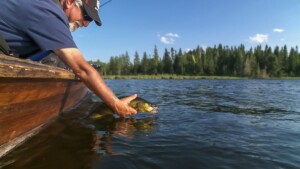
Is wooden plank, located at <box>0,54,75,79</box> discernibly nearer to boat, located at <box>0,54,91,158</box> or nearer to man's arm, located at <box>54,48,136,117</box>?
boat, located at <box>0,54,91,158</box>

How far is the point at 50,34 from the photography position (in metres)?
2.74

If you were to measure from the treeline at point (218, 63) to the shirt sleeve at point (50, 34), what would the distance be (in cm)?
11117

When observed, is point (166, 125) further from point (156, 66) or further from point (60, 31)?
point (156, 66)

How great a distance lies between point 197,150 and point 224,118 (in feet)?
11.0

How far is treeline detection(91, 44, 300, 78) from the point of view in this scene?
123 m

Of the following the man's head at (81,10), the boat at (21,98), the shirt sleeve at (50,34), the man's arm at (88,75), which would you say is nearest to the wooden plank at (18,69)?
the boat at (21,98)

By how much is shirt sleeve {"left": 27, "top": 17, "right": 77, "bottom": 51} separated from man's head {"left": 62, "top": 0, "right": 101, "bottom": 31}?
Result: 0.68m

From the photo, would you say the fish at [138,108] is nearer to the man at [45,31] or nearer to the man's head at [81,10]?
the man's head at [81,10]

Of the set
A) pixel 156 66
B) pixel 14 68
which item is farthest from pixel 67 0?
pixel 156 66

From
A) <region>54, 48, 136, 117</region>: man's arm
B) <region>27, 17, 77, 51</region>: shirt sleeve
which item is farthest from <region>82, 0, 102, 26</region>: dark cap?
<region>54, 48, 136, 117</region>: man's arm

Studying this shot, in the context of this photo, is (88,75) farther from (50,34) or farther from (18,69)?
(18,69)

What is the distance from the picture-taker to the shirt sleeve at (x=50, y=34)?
2.74 meters

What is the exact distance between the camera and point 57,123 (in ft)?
19.9

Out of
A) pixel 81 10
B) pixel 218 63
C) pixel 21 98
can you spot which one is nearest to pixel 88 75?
pixel 81 10
